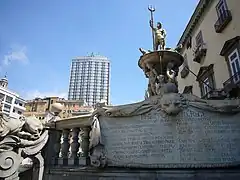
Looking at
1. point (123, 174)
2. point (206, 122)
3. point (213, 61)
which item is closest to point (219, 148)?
point (206, 122)

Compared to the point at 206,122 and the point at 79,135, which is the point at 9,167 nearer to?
the point at 79,135

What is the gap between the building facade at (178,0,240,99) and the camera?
11.6 metres

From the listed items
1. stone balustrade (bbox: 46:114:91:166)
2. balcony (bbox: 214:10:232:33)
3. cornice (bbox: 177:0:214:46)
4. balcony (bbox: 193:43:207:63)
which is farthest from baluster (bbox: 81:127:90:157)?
cornice (bbox: 177:0:214:46)

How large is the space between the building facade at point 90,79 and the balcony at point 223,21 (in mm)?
58344

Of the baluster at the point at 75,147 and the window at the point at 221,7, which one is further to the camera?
the window at the point at 221,7

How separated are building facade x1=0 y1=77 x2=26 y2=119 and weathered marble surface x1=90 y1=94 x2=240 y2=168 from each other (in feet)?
231

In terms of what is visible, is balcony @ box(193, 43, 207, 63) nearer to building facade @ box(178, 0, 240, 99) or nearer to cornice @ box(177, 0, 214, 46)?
building facade @ box(178, 0, 240, 99)

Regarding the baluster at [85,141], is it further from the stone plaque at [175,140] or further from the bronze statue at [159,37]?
the bronze statue at [159,37]

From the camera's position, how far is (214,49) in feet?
46.8

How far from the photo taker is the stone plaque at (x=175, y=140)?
4148 millimetres

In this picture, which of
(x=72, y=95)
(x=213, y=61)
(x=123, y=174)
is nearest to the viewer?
(x=123, y=174)

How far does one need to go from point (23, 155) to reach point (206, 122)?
421 centimetres

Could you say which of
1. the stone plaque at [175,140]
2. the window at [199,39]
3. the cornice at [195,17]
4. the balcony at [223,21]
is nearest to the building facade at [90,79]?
the cornice at [195,17]

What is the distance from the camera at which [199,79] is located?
636 inches
